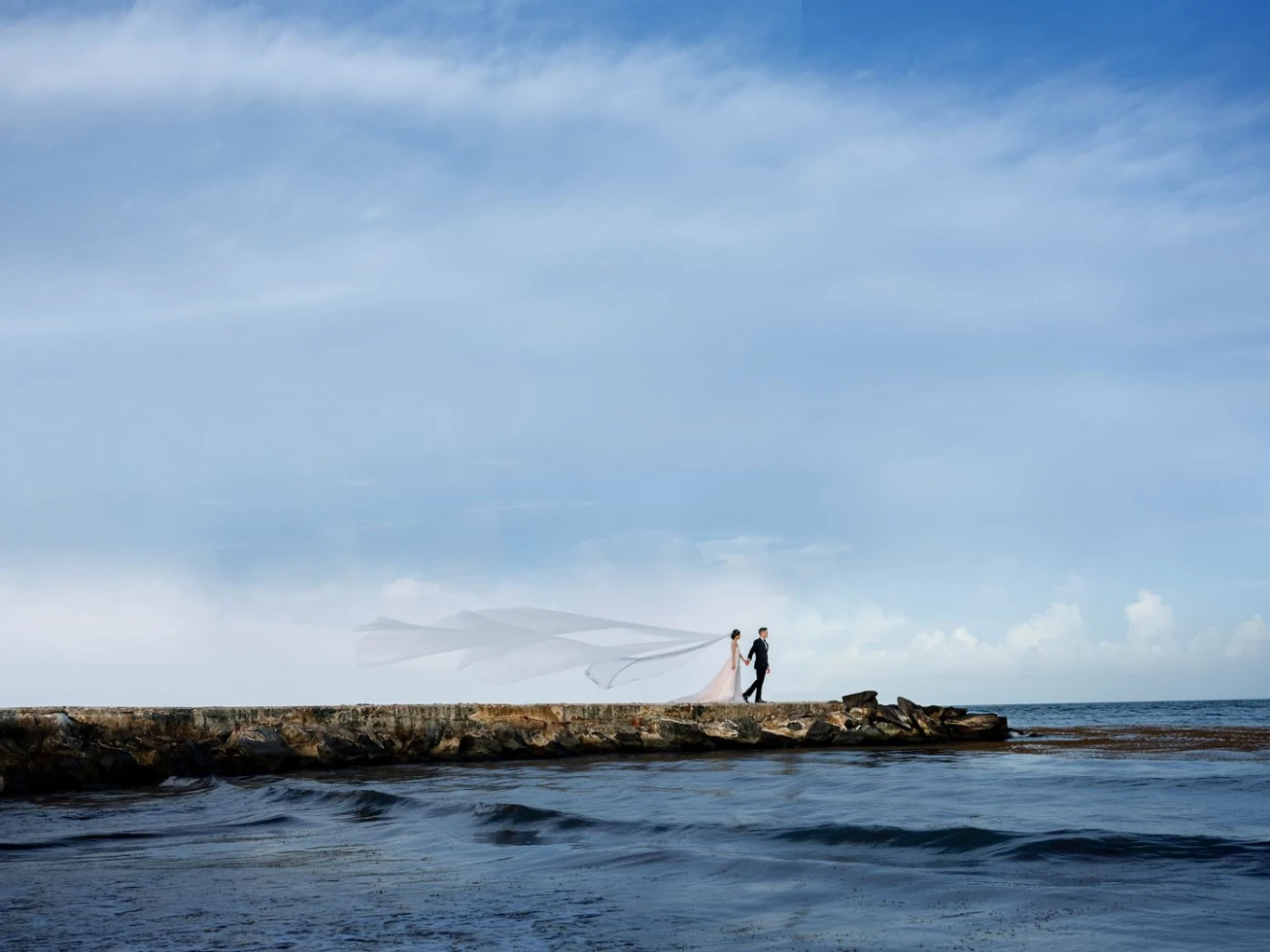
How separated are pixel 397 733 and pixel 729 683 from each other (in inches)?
270

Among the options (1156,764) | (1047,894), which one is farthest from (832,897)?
(1156,764)

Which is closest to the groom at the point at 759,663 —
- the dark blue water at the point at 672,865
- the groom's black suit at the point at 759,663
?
the groom's black suit at the point at 759,663

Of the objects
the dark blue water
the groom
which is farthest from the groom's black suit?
the dark blue water

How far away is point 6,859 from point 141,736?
10.00 metres

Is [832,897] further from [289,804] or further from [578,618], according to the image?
[578,618]

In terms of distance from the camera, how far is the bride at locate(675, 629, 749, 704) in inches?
909

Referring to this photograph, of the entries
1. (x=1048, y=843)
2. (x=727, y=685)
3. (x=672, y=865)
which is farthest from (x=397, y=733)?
(x=1048, y=843)

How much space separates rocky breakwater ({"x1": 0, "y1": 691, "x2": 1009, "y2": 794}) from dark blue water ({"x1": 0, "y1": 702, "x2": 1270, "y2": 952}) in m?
3.32

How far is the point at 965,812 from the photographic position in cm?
1048

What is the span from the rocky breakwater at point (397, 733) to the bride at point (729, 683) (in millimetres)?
531

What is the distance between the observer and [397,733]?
68.1ft

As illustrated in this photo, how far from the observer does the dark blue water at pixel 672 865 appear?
18.9 feet

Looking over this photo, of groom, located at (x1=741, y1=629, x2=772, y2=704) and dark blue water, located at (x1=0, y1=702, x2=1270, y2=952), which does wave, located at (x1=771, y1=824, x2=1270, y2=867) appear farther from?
groom, located at (x1=741, y1=629, x2=772, y2=704)

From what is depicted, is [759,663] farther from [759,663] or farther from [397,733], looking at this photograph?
[397,733]
